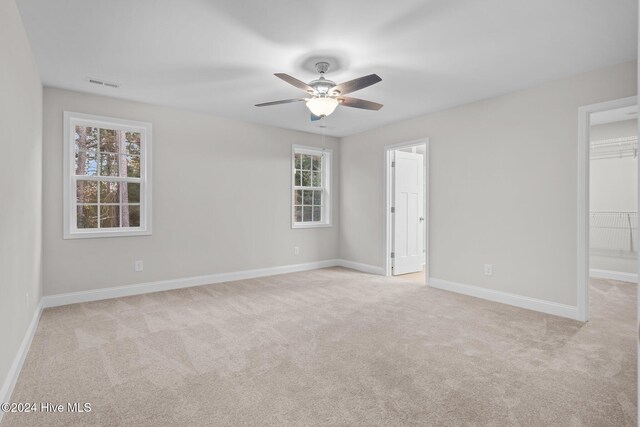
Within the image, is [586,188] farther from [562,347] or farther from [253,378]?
[253,378]

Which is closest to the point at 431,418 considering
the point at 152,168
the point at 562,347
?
the point at 562,347

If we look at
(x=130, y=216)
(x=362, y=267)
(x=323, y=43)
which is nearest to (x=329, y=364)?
(x=323, y=43)

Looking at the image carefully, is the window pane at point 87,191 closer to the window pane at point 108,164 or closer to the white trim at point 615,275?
the window pane at point 108,164

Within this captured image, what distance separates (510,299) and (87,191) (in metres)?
5.27

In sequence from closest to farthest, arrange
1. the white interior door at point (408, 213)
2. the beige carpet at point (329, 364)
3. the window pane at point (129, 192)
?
the beige carpet at point (329, 364) → the window pane at point (129, 192) → the white interior door at point (408, 213)

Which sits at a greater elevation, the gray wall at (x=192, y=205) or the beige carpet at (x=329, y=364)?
the gray wall at (x=192, y=205)

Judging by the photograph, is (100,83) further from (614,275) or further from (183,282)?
(614,275)

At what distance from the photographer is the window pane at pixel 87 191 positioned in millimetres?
4148

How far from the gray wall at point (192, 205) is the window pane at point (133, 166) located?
0.21 m

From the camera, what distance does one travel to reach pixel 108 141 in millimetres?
4328

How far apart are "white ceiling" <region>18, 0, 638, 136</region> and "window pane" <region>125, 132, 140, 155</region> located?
57cm

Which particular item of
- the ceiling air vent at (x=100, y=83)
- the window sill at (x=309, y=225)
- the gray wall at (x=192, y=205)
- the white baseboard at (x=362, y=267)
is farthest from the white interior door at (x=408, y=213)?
the ceiling air vent at (x=100, y=83)

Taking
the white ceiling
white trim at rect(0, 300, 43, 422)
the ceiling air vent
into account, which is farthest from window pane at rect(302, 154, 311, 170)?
white trim at rect(0, 300, 43, 422)

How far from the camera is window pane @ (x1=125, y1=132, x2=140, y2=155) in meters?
4.46
